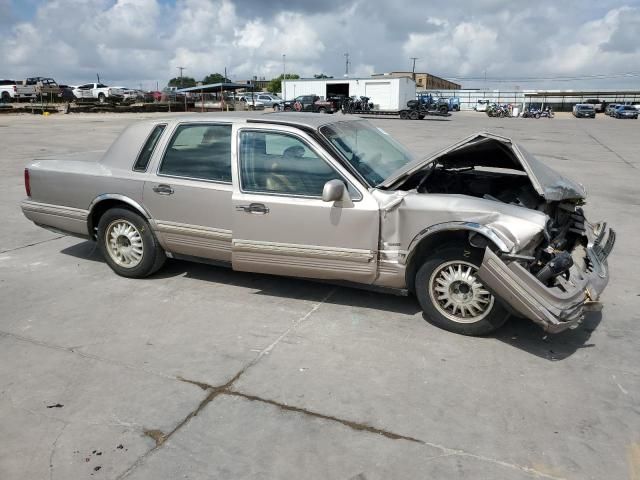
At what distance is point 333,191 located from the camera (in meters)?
3.87

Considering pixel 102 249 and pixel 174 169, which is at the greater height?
pixel 174 169

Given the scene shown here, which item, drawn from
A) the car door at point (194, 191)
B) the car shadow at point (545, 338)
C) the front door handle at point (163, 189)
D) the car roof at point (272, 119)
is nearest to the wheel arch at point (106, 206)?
the car door at point (194, 191)

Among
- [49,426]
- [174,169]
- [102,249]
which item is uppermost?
[174,169]

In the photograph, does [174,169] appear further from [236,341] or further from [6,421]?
[6,421]

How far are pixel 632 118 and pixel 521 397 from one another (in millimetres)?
52539

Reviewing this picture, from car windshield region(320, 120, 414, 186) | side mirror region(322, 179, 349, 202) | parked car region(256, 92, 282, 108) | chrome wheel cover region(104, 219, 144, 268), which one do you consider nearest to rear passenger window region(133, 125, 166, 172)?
chrome wheel cover region(104, 219, 144, 268)

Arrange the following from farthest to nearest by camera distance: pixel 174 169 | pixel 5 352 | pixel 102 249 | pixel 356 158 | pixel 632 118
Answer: pixel 632 118 < pixel 102 249 < pixel 174 169 < pixel 356 158 < pixel 5 352

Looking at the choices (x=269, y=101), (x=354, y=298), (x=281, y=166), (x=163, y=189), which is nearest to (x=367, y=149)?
(x=281, y=166)

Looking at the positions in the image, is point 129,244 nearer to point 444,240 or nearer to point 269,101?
point 444,240

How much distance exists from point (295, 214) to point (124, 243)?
196 cm

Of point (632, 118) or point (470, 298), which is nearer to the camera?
point (470, 298)

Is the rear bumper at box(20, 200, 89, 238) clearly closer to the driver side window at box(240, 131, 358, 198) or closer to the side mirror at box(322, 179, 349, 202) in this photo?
the driver side window at box(240, 131, 358, 198)

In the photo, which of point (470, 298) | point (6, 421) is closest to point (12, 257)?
point (6, 421)

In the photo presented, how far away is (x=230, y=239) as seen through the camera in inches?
177
